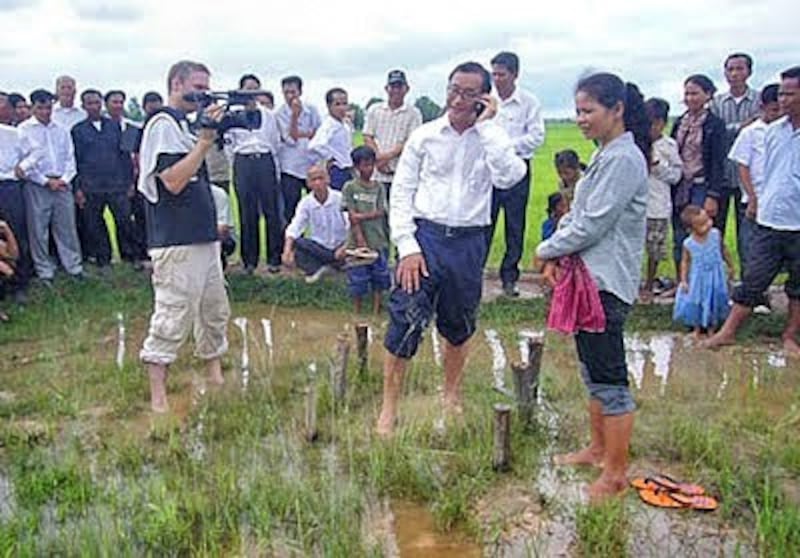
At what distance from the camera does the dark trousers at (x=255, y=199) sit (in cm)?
904

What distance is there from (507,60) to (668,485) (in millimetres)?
4748

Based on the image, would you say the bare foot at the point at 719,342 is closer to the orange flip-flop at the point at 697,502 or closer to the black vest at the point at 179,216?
the orange flip-flop at the point at 697,502

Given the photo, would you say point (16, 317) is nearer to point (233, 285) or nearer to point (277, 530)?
point (233, 285)

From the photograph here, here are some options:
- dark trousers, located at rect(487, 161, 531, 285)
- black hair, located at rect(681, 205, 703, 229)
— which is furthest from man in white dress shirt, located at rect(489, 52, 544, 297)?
black hair, located at rect(681, 205, 703, 229)

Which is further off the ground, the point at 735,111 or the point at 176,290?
the point at 735,111

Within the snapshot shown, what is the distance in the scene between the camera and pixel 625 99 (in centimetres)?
388

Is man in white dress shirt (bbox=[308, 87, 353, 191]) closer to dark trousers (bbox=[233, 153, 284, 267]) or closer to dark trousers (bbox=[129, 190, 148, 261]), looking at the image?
dark trousers (bbox=[233, 153, 284, 267])

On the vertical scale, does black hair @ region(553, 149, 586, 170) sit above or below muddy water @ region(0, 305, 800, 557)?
above

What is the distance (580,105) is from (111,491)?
8.88 ft

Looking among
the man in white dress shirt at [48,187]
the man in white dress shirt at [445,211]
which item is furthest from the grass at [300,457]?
the man in white dress shirt at [48,187]

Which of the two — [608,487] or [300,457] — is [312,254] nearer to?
[300,457]

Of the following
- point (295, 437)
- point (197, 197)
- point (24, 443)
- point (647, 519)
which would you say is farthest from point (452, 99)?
point (24, 443)

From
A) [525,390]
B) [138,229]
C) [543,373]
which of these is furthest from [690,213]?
[138,229]

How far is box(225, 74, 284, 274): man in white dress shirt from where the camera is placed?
9.02 m
